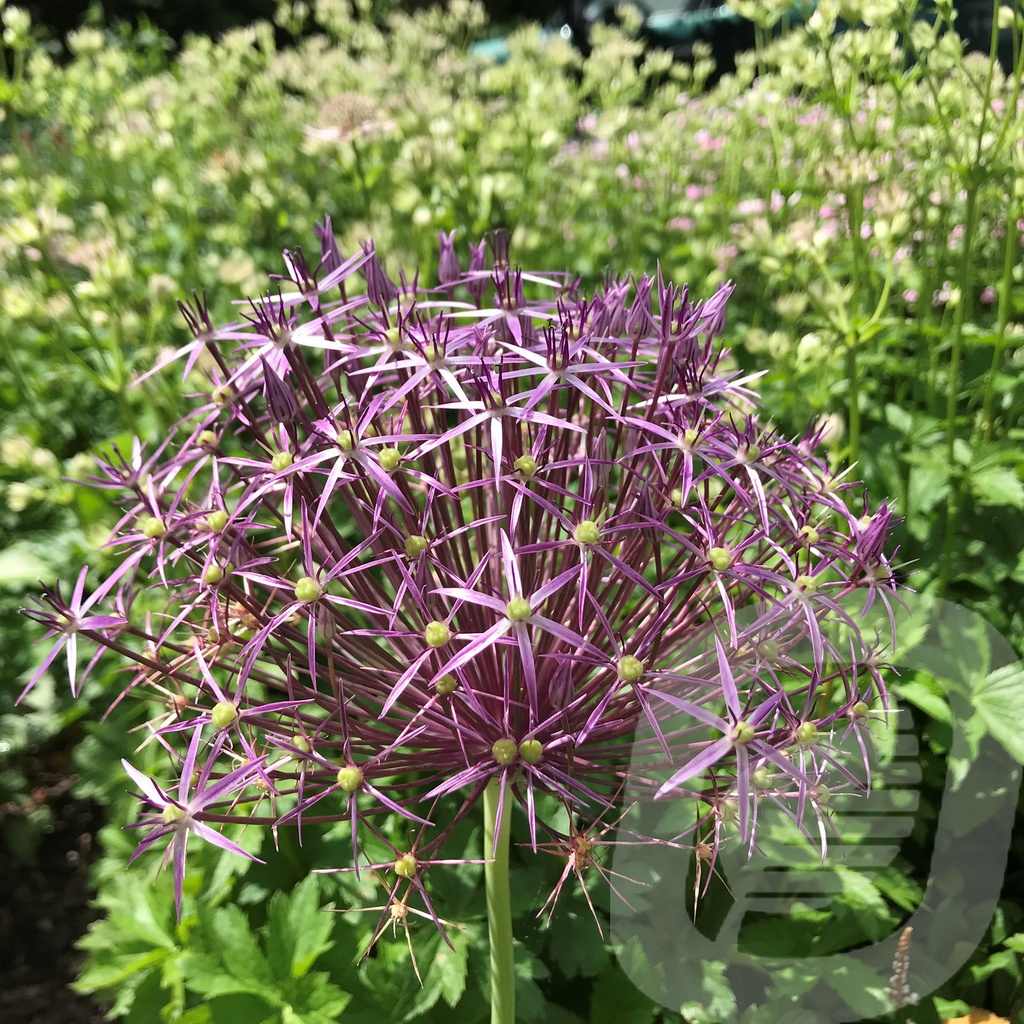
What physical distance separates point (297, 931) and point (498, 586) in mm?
702

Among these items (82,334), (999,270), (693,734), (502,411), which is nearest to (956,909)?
(693,734)

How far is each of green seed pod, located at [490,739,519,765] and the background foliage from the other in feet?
1.67

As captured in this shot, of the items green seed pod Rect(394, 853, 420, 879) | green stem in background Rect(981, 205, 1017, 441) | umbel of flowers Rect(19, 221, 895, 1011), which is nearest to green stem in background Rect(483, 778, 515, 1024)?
umbel of flowers Rect(19, 221, 895, 1011)

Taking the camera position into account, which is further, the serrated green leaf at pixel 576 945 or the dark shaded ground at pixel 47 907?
the dark shaded ground at pixel 47 907

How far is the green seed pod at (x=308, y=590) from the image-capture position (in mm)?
1040

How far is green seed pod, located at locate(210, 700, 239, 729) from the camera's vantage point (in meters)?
1.04

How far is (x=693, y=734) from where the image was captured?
1.30 meters

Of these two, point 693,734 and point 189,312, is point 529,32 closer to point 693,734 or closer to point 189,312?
point 189,312

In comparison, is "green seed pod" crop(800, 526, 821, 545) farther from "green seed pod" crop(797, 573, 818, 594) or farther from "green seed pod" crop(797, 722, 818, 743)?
"green seed pod" crop(797, 722, 818, 743)

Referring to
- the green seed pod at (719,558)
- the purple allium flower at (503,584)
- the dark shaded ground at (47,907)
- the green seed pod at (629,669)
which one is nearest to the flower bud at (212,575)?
the purple allium flower at (503,584)

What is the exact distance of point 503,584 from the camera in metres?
1.33

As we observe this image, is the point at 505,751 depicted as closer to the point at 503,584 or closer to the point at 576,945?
the point at 503,584

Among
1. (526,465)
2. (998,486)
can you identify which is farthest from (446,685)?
(998,486)
